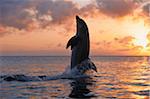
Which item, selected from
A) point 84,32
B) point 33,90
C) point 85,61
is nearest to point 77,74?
point 85,61

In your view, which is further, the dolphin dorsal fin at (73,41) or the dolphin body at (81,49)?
the dolphin body at (81,49)

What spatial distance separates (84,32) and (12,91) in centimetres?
1181

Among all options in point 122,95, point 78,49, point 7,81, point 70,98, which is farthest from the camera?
point 78,49

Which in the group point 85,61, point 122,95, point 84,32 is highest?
point 84,32

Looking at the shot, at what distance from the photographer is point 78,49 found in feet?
100.0

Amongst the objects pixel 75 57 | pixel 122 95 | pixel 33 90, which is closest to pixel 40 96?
pixel 33 90

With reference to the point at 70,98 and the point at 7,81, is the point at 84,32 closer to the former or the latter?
the point at 7,81

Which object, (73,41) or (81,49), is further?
(81,49)

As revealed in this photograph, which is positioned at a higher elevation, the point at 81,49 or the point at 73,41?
the point at 73,41

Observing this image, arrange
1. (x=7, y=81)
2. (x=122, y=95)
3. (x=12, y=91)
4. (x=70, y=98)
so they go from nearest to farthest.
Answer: (x=70, y=98) < (x=122, y=95) < (x=12, y=91) < (x=7, y=81)

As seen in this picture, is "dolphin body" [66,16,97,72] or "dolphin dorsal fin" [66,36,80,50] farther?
"dolphin body" [66,16,97,72]

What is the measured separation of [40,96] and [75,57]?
12.1 meters

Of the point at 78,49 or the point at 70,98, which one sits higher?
the point at 78,49

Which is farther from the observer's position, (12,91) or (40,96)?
(12,91)
